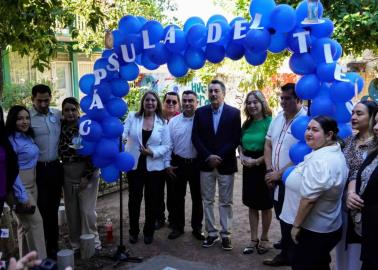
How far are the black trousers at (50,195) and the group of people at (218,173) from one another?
10mm

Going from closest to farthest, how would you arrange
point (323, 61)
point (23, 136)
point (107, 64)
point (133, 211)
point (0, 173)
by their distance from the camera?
point (0, 173) < point (323, 61) < point (23, 136) < point (107, 64) < point (133, 211)

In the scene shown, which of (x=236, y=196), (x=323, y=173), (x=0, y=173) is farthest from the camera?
(x=236, y=196)

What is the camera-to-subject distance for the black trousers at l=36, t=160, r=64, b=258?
154 inches

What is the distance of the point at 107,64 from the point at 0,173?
1493 millimetres

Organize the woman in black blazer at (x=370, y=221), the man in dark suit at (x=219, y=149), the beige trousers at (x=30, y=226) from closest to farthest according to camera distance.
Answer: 1. the woman in black blazer at (x=370, y=221)
2. the beige trousers at (x=30, y=226)
3. the man in dark suit at (x=219, y=149)

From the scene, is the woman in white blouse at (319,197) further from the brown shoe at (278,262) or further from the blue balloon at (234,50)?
the blue balloon at (234,50)

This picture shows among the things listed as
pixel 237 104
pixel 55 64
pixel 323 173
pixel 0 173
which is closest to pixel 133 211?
pixel 0 173

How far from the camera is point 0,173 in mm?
3070

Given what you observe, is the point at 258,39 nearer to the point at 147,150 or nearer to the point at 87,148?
the point at 147,150

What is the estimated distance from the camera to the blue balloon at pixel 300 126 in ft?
11.2

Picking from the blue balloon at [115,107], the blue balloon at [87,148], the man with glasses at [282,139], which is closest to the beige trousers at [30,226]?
the blue balloon at [87,148]

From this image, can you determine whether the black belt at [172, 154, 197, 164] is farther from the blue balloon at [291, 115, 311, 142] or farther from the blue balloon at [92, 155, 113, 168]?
the blue balloon at [291, 115, 311, 142]

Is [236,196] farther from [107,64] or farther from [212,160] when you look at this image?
[107,64]

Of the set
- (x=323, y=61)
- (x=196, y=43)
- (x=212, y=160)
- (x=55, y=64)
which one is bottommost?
(x=212, y=160)
